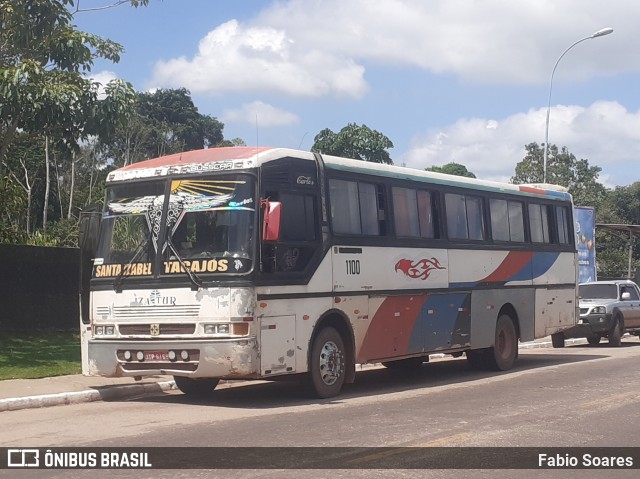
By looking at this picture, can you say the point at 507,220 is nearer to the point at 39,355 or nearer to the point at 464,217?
the point at 464,217

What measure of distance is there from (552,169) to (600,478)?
41.4 meters

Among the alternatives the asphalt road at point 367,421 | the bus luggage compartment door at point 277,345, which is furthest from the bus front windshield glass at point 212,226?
the asphalt road at point 367,421

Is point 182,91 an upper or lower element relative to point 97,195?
upper

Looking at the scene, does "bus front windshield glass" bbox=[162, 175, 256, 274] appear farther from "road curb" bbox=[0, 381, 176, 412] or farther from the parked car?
the parked car

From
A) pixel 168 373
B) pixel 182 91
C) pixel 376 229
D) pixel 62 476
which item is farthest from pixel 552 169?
pixel 62 476

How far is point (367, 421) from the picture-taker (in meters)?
10.5

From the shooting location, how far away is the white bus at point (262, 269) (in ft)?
38.1

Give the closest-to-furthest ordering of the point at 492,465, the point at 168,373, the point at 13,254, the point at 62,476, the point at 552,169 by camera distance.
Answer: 1. the point at 62,476
2. the point at 492,465
3. the point at 168,373
4. the point at 13,254
5. the point at 552,169

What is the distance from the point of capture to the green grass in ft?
50.1

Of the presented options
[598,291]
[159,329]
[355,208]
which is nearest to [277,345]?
[159,329]

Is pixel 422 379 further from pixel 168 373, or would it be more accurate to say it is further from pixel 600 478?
pixel 600 478

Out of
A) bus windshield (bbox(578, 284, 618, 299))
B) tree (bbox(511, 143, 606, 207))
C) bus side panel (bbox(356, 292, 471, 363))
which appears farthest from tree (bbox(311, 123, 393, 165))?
bus side panel (bbox(356, 292, 471, 363))

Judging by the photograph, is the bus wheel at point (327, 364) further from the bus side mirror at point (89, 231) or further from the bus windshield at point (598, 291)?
the bus windshield at point (598, 291)

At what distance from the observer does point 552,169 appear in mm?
47531
